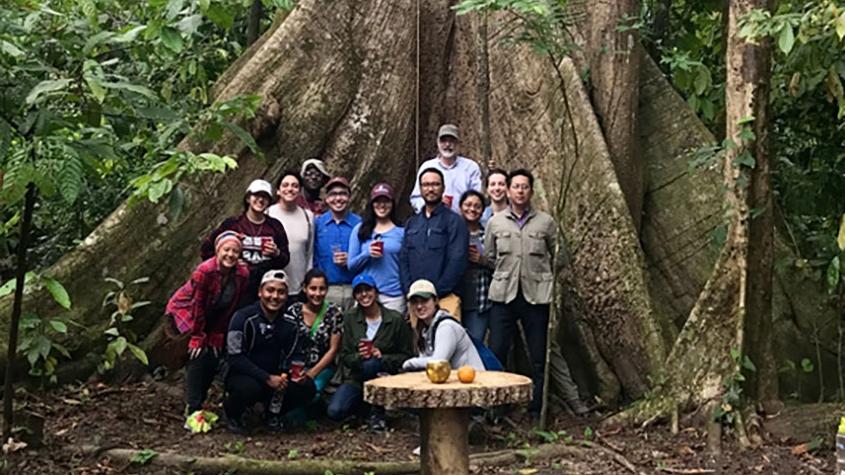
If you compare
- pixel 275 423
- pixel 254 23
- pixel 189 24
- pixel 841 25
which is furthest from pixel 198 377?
pixel 254 23

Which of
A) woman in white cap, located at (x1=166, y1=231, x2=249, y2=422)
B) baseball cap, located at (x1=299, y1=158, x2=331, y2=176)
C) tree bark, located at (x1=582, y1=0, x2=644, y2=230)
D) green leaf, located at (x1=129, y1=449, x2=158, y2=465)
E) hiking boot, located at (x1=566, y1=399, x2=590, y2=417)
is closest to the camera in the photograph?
green leaf, located at (x1=129, y1=449, x2=158, y2=465)

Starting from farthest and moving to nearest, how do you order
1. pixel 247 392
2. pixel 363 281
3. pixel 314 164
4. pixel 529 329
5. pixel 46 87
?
pixel 314 164 → pixel 529 329 → pixel 363 281 → pixel 247 392 → pixel 46 87

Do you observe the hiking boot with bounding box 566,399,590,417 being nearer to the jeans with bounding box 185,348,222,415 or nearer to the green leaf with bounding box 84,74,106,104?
the jeans with bounding box 185,348,222,415

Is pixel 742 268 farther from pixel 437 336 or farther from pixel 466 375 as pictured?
pixel 466 375

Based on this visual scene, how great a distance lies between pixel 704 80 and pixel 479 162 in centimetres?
196

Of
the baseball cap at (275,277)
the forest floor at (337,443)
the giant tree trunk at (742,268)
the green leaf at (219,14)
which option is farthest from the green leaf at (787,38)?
the baseball cap at (275,277)

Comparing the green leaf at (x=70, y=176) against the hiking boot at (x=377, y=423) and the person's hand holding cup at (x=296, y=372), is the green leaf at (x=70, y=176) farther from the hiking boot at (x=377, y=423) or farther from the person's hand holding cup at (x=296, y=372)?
the hiking boot at (x=377, y=423)

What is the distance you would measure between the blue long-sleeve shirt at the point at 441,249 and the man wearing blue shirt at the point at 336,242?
0.58 meters

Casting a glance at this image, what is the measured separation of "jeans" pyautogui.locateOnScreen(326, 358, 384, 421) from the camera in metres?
7.09

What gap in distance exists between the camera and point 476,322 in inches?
294

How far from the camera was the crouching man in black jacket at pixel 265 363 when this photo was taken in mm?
6859

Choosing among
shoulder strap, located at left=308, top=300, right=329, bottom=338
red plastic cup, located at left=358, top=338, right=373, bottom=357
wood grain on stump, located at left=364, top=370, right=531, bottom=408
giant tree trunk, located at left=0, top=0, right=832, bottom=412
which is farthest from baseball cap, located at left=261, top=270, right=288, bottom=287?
wood grain on stump, located at left=364, top=370, right=531, bottom=408

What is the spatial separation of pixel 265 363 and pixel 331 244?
3.50 feet

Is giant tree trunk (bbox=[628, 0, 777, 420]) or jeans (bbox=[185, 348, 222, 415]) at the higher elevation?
giant tree trunk (bbox=[628, 0, 777, 420])
